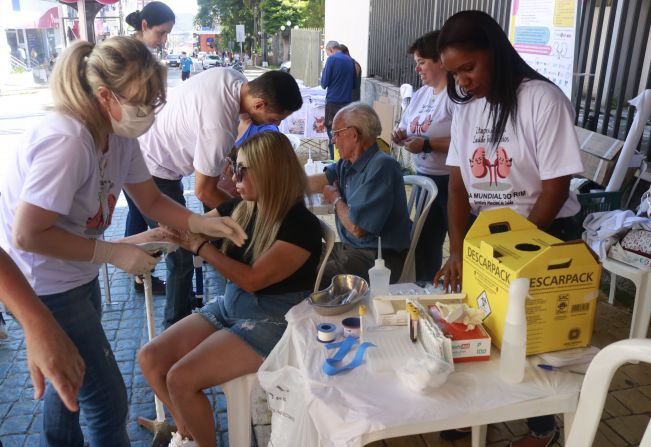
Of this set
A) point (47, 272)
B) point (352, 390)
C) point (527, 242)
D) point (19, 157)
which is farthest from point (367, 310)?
point (19, 157)

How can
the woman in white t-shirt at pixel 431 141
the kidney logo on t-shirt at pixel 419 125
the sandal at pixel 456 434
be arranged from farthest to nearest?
the kidney logo on t-shirt at pixel 419 125
the woman in white t-shirt at pixel 431 141
the sandal at pixel 456 434

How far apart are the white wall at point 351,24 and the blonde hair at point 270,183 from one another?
9.23m

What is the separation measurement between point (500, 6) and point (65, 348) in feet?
17.1

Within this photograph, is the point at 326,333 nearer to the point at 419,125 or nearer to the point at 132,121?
the point at 132,121

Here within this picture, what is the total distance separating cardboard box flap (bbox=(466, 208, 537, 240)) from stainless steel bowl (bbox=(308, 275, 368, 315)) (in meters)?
0.41

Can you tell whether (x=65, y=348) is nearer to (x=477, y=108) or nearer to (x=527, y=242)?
(x=527, y=242)

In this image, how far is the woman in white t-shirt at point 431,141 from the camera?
301cm

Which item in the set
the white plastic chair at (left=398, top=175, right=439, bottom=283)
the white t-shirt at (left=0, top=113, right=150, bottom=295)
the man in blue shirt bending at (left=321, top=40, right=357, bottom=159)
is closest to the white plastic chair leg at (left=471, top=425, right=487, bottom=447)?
the white plastic chair at (left=398, top=175, right=439, bottom=283)

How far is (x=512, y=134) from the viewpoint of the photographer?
1.83 m

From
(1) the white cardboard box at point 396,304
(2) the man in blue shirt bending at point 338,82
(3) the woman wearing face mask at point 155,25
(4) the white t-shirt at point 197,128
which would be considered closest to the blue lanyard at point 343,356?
(1) the white cardboard box at point 396,304

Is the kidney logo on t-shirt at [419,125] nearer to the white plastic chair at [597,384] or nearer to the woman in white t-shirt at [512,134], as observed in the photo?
the woman in white t-shirt at [512,134]

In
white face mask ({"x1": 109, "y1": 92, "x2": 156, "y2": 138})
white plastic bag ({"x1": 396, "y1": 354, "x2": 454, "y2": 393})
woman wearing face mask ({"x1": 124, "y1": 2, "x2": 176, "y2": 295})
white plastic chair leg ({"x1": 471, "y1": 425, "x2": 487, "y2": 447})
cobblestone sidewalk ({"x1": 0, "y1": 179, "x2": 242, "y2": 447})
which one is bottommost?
cobblestone sidewalk ({"x1": 0, "y1": 179, "x2": 242, "y2": 447})

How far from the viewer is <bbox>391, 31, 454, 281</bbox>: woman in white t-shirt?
3006 millimetres

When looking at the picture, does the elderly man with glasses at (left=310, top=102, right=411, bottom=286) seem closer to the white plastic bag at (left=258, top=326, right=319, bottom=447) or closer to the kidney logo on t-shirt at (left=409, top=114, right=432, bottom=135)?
the kidney logo on t-shirt at (left=409, top=114, right=432, bottom=135)
